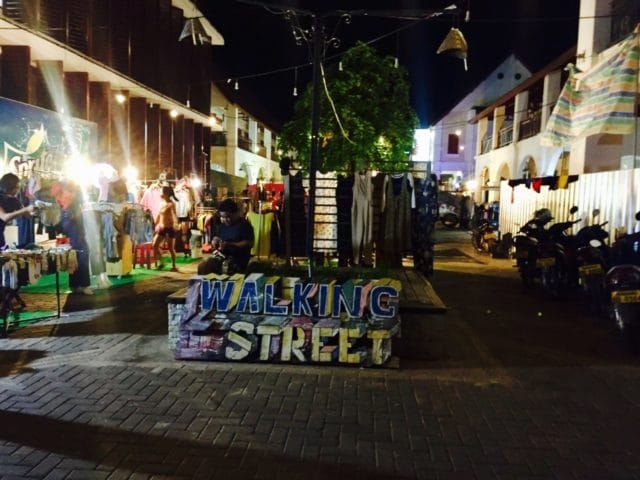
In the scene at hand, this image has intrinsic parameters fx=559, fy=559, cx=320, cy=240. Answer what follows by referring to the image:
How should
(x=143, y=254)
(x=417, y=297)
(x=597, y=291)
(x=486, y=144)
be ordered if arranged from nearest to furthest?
(x=417, y=297) → (x=597, y=291) → (x=143, y=254) → (x=486, y=144)

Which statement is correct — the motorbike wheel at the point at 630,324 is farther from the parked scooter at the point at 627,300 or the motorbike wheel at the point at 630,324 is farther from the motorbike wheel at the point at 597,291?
the motorbike wheel at the point at 597,291

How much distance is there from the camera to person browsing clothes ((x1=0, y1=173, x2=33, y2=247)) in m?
7.92

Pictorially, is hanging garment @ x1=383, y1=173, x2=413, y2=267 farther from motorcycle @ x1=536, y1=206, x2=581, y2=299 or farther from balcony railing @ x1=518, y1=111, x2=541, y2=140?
balcony railing @ x1=518, y1=111, x2=541, y2=140

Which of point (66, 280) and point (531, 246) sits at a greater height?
point (531, 246)

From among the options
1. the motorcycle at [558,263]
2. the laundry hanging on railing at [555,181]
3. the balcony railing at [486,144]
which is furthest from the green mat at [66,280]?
the balcony railing at [486,144]

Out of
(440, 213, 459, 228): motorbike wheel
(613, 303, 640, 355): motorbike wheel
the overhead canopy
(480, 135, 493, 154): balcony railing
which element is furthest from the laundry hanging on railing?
(440, 213, 459, 228): motorbike wheel

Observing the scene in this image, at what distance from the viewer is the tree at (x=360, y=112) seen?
70.4 ft

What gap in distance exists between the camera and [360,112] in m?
22.0

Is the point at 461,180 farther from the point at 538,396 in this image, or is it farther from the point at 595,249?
the point at 538,396

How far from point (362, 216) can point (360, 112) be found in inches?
516

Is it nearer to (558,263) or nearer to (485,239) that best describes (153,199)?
(558,263)

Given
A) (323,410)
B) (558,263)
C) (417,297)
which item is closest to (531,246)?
(558,263)

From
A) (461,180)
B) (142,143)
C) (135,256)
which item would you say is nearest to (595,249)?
(135,256)

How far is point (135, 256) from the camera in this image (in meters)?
13.3
